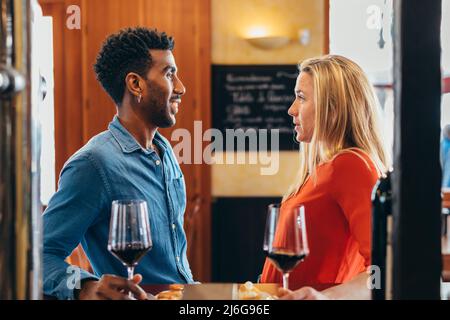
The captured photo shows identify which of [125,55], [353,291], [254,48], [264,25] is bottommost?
[353,291]

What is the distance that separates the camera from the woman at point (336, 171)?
52.0 inches

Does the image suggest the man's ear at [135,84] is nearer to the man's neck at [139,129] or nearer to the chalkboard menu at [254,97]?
the man's neck at [139,129]

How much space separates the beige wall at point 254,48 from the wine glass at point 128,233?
3031 millimetres

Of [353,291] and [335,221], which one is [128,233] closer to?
[353,291]

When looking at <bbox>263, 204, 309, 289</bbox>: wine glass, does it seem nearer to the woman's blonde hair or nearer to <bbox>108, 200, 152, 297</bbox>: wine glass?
<bbox>108, 200, 152, 297</bbox>: wine glass

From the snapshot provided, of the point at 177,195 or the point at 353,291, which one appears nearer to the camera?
the point at 353,291

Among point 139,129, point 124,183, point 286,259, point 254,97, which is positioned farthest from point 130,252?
point 254,97

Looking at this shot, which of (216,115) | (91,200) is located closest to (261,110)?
(216,115)

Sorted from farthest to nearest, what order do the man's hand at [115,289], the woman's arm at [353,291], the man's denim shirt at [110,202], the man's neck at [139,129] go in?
the man's neck at [139,129] → the man's denim shirt at [110,202] → the woman's arm at [353,291] → the man's hand at [115,289]

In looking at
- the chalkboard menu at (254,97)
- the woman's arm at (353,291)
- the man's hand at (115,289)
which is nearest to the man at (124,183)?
the man's hand at (115,289)

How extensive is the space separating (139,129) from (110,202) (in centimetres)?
33

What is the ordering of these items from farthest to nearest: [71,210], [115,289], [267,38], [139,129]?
[267,38] < [139,129] < [71,210] < [115,289]

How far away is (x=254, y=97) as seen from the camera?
4023 mm

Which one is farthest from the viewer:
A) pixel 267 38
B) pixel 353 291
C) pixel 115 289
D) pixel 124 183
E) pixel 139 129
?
pixel 267 38
